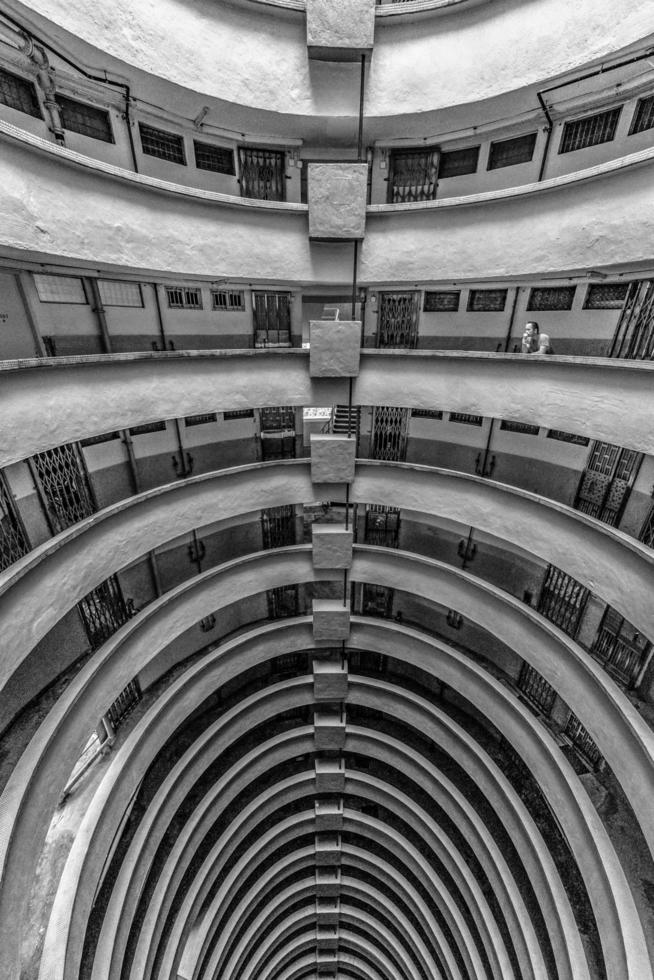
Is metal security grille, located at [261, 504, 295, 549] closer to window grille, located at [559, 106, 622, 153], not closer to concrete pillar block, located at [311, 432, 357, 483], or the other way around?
concrete pillar block, located at [311, 432, 357, 483]

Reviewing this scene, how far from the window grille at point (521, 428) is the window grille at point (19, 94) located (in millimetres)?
15779

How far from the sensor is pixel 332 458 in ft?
53.1

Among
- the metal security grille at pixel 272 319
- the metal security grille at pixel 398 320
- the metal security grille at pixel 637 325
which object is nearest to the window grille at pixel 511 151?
the metal security grille at pixel 398 320

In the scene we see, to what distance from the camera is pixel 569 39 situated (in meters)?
10.4

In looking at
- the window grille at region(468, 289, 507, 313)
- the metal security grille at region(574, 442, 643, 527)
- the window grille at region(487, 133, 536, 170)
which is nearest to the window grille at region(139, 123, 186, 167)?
the window grille at region(487, 133, 536, 170)

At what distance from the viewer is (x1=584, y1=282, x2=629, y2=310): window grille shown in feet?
42.2

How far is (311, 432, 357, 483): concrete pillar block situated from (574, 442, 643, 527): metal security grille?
24.9 feet

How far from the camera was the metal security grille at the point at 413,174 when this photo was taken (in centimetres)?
1462

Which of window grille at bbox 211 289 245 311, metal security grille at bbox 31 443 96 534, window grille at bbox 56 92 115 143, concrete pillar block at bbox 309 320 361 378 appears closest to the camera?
window grille at bbox 56 92 115 143

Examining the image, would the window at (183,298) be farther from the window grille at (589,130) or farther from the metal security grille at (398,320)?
the window grille at (589,130)

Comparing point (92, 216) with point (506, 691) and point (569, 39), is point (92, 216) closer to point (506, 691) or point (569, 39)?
point (569, 39)

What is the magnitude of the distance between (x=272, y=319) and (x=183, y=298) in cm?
314

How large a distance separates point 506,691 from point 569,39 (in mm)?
19106

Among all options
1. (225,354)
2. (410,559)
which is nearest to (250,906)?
(410,559)
